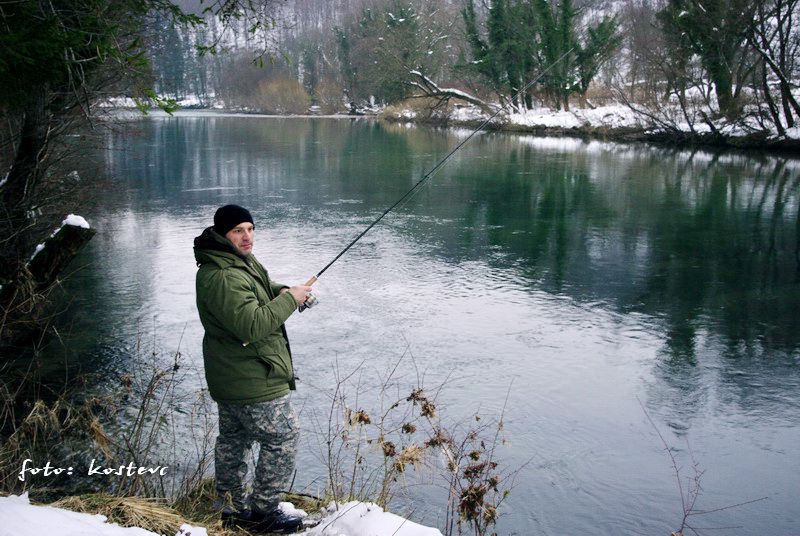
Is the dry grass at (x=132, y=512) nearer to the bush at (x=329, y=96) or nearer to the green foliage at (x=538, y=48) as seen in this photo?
the green foliage at (x=538, y=48)

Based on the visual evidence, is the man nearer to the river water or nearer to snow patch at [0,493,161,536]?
snow patch at [0,493,161,536]

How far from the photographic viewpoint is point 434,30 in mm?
68250

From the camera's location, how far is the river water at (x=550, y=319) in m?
5.55

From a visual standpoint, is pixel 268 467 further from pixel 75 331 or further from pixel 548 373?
pixel 75 331

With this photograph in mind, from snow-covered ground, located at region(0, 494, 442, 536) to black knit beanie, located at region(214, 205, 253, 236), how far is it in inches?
→ 53.1

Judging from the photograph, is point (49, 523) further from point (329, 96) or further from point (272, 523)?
point (329, 96)

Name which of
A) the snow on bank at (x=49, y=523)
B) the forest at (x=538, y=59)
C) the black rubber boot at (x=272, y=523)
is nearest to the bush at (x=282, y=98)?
the forest at (x=538, y=59)

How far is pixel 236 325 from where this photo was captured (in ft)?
12.0

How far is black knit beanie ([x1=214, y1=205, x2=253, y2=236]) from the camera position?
3791 mm

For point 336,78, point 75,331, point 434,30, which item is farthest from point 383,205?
point 336,78

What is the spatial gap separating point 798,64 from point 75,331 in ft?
98.1

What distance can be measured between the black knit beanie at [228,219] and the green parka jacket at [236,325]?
5cm

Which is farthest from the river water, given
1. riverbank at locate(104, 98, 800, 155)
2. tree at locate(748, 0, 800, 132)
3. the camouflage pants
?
tree at locate(748, 0, 800, 132)

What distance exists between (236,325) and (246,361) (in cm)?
22
